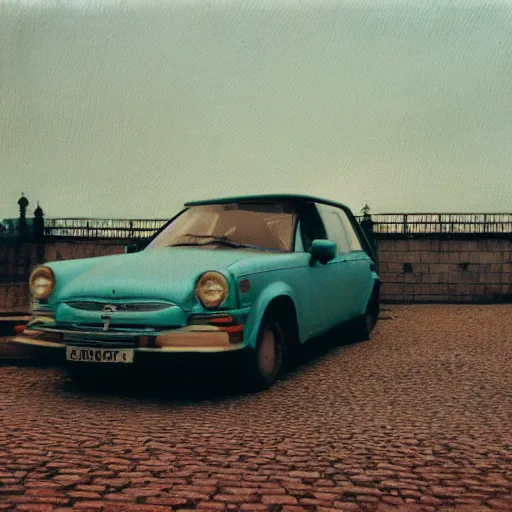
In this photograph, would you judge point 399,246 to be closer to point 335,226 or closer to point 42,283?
point 335,226

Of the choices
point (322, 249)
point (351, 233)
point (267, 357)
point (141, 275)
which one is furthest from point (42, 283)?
point (351, 233)

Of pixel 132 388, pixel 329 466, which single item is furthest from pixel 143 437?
pixel 132 388

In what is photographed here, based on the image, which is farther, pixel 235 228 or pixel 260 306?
pixel 235 228

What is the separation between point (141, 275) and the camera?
5148 millimetres

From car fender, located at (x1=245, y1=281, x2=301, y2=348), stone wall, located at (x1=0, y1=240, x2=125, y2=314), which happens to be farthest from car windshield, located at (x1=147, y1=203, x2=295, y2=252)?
stone wall, located at (x1=0, y1=240, x2=125, y2=314)

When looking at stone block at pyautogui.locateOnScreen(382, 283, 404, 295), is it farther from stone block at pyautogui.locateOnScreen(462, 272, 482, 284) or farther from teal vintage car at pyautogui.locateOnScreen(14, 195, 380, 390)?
teal vintage car at pyautogui.locateOnScreen(14, 195, 380, 390)

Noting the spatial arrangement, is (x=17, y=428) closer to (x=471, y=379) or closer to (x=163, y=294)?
(x=163, y=294)

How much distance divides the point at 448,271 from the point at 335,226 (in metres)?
9.74

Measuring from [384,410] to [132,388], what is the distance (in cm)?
204

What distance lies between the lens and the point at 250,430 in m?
4.12

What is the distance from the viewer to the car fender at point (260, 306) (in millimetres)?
5035

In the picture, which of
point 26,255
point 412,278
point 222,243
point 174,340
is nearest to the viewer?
point 174,340

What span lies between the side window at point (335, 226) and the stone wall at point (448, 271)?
9.04m

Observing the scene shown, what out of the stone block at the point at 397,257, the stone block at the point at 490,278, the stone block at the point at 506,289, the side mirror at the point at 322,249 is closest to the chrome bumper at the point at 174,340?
the side mirror at the point at 322,249
